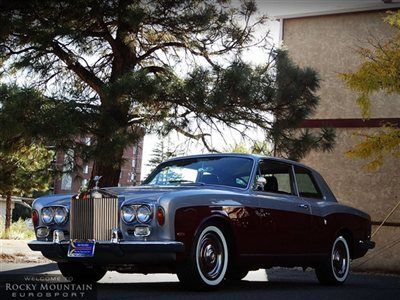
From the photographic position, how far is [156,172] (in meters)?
8.32

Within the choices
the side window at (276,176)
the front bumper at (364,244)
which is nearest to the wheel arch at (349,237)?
the front bumper at (364,244)

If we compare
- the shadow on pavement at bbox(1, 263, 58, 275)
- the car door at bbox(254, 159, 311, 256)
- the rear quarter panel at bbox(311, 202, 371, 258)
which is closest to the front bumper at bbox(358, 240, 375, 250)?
the rear quarter panel at bbox(311, 202, 371, 258)

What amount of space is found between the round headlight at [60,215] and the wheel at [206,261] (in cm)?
137

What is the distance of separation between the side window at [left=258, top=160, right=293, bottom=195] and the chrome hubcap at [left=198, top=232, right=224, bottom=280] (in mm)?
1175

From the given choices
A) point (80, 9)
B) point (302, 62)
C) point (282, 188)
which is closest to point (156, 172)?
point (282, 188)

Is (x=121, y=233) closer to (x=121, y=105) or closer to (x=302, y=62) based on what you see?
(x=121, y=105)

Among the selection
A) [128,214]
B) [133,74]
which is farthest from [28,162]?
[128,214]

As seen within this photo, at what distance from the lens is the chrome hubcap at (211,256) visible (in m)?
6.54

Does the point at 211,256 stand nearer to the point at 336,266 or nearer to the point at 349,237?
the point at 336,266

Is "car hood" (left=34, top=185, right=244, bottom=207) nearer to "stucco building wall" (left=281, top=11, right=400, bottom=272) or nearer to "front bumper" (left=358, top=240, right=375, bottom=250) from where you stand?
"front bumper" (left=358, top=240, right=375, bottom=250)

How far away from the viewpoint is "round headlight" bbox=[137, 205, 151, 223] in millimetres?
6258

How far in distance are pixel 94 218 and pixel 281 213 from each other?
2.38m

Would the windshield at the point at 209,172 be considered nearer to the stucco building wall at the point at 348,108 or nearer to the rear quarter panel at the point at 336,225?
the rear quarter panel at the point at 336,225

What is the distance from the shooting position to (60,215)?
6871mm
